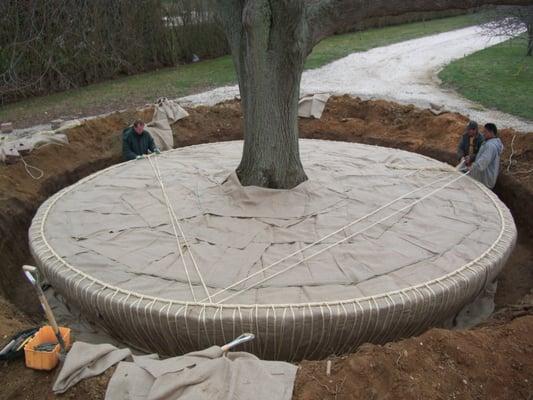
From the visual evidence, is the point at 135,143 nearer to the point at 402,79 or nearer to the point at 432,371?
the point at 432,371

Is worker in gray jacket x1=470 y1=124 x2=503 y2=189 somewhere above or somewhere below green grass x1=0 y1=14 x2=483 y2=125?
below

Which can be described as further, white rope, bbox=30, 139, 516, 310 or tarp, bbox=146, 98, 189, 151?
tarp, bbox=146, 98, 189, 151

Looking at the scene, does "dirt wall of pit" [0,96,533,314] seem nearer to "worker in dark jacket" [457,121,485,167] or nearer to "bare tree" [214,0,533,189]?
"worker in dark jacket" [457,121,485,167]

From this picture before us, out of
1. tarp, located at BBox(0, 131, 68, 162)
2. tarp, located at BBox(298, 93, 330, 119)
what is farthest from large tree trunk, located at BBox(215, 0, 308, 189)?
tarp, located at BBox(298, 93, 330, 119)

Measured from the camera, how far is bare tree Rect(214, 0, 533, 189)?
3.22m

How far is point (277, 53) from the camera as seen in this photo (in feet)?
10.9

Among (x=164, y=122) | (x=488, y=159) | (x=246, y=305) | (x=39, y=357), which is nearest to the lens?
(x=39, y=357)

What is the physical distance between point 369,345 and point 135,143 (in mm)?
3886

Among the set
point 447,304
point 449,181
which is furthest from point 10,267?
point 449,181

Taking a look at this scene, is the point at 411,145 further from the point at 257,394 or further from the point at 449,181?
the point at 257,394

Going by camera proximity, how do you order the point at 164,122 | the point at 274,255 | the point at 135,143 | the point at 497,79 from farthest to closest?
the point at 497,79 → the point at 164,122 → the point at 135,143 → the point at 274,255

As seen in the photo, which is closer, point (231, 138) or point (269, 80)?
point (269, 80)

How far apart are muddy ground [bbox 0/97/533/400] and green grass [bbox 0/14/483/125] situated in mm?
2235

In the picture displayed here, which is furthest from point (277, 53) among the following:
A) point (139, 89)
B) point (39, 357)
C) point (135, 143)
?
point (139, 89)
